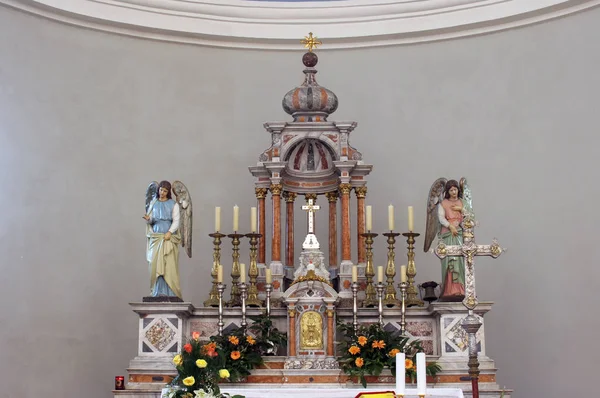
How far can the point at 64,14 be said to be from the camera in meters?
13.9

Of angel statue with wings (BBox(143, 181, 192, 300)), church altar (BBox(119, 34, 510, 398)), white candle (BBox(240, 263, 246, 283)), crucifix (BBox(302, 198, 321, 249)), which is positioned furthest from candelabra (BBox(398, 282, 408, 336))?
angel statue with wings (BBox(143, 181, 192, 300))

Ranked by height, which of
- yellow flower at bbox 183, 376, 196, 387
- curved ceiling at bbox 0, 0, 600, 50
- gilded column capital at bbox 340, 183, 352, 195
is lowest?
yellow flower at bbox 183, 376, 196, 387

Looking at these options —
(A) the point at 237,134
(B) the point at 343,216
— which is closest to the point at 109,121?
(A) the point at 237,134

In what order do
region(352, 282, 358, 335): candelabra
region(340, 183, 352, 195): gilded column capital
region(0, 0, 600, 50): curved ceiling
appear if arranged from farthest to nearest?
region(0, 0, 600, 50): curved ceiling → region(340, 183, 352, 195): gilded column capital → region(352, 282, 358, 335): candelabra

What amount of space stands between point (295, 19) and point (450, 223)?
4.86 meters

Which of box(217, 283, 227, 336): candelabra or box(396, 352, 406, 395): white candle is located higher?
box(217, 283, 227, 336): candelabra

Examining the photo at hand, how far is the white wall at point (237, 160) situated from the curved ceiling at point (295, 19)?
0.17 m

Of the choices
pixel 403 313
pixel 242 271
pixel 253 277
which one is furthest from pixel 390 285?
pixel 242 271

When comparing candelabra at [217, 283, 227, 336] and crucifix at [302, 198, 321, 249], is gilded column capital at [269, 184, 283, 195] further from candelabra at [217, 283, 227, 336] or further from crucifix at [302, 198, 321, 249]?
candelabra at [217, 283, 227, 336]

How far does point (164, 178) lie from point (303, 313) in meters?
3.83

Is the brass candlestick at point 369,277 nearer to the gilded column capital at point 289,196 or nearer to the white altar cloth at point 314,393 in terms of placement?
the gilded column capital at point 289,196

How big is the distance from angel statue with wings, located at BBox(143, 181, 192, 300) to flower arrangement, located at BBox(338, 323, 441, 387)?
202cm

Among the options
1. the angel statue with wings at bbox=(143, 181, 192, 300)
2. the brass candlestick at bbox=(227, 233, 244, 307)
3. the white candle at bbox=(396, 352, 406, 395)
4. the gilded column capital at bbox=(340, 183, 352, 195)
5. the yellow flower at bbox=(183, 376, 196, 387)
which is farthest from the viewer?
the gilded column capital at bbox=(340, 183, 352, 195)

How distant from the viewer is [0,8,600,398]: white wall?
13062 millimetres
